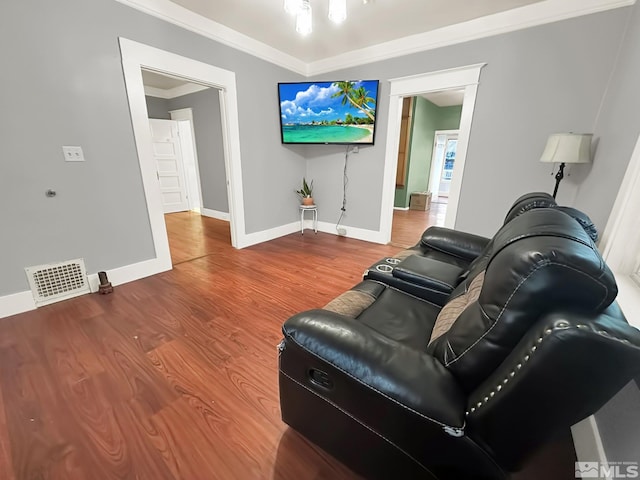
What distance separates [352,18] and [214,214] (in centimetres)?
401

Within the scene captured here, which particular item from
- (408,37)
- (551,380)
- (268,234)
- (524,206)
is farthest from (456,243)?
(268,234)

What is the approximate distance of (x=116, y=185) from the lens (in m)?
2.42

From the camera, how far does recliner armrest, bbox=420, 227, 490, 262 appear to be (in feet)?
6.07

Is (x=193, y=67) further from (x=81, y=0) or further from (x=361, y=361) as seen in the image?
(x=361, y=361)

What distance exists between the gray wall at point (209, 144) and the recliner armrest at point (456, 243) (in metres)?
4.05

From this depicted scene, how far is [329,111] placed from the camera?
3529 mm

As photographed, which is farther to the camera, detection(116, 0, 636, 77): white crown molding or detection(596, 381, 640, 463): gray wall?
detection(116, 0, 636, 77): white crown molding

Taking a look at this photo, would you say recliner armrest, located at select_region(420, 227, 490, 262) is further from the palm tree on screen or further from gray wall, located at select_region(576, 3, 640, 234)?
the palm tree on screen

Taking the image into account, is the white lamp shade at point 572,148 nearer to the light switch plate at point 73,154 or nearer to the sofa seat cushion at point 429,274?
the sofa seat cushion at point 429,274

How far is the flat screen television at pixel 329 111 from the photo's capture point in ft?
11.1

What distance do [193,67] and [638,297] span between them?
3.79m

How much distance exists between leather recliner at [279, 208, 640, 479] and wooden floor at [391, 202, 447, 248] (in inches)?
121

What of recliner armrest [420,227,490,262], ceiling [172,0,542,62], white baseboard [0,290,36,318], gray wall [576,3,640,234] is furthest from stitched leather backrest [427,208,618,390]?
white baseboard [0,290,36,318]

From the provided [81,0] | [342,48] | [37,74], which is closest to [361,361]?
[37,74]
